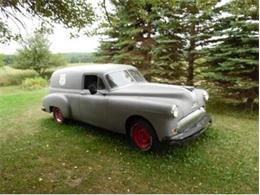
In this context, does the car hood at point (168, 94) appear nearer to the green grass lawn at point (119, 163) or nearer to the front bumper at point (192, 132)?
the front bumper at point (192, 132)

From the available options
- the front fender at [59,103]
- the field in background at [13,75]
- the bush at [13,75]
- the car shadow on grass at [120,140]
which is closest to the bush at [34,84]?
the field in background at [13,75]

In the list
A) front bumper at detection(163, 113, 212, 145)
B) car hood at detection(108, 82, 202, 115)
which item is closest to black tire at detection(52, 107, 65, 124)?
car hood at detection(108, 82, 202, 115)

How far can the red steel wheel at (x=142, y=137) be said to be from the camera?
561cm

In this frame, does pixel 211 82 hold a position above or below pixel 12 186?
above

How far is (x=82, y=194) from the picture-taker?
14.1ft

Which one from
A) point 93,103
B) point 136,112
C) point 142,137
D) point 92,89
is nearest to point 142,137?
point 142,137

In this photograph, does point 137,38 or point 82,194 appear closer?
point 82,194

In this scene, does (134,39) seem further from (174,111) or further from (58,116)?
(174,111)

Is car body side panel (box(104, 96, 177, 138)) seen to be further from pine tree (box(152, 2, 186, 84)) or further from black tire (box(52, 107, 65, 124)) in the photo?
pine tree (box(152, 2, 186, 84))

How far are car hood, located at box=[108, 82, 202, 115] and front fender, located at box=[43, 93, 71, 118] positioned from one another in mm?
1843

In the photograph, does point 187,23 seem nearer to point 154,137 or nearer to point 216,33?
point 216,33

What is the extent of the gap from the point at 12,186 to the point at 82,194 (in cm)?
122

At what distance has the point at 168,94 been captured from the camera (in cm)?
559

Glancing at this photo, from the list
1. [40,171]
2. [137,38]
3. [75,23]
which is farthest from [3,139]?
[137,38]
